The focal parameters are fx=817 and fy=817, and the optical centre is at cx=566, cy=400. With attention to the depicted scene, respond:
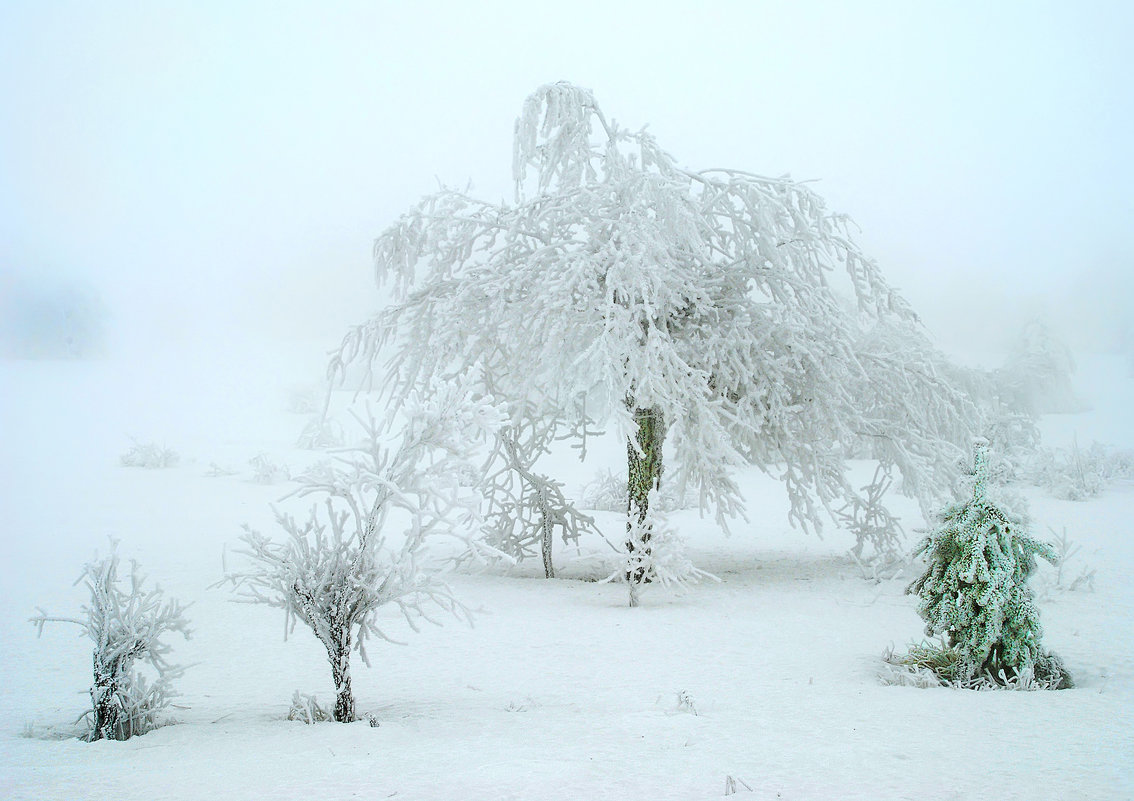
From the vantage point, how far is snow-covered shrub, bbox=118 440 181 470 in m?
14.7

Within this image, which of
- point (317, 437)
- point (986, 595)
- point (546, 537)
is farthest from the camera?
point (317, 437)

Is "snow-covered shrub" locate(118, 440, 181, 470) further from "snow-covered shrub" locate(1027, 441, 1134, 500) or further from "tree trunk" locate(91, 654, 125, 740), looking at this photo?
"snow-covered shrub" locate(1027, 441, 1134, 500)

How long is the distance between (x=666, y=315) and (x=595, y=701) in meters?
4.35

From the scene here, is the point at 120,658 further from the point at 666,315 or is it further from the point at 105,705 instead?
the point at 666,315

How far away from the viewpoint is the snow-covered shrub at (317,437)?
55.1ft

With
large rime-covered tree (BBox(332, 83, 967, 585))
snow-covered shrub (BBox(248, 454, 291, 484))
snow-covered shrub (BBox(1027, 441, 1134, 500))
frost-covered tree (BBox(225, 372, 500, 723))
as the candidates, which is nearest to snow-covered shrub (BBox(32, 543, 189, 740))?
frost-covered tree (BBox(225, 372, 500, 723))

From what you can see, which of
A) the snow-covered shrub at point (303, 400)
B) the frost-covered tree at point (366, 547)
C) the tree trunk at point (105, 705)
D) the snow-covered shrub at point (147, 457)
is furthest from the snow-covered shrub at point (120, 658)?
the snow-covered shrub at point (303, 400)

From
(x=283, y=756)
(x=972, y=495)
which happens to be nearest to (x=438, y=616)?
(x=283, y=756)

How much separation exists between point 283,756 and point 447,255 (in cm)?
574

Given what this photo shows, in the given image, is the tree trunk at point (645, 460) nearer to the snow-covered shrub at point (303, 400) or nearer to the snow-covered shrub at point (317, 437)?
the snow-covered shrub at point (317, 437)

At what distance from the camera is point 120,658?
138 inches

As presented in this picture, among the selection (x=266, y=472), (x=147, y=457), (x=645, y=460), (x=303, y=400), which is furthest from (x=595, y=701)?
(x=303, y=400)

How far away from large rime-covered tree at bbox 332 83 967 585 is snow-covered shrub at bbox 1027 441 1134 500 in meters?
6.30

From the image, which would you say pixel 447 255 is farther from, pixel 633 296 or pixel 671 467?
pixel 671 467
